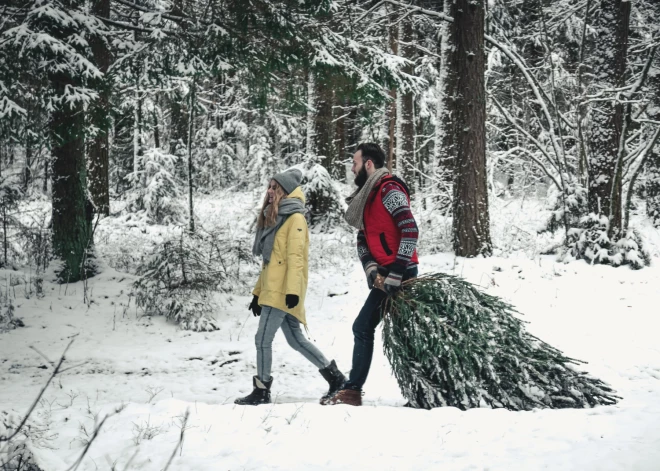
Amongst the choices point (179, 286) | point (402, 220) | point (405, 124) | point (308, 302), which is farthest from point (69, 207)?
point (405, 124)

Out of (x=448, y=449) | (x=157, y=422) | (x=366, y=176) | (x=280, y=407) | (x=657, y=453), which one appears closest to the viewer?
(x=657, y=453)

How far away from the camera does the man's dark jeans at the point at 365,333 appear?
172 inches

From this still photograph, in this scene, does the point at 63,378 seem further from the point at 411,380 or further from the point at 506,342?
the point at 506,342

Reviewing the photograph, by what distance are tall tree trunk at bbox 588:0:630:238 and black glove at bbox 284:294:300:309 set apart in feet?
22.2

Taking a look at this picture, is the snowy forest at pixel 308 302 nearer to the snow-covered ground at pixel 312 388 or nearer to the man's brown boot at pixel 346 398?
the snow-covered ground at pixel 312 388

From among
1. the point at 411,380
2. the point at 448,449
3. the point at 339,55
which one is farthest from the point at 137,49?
the point at 448,449

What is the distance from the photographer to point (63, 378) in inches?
221

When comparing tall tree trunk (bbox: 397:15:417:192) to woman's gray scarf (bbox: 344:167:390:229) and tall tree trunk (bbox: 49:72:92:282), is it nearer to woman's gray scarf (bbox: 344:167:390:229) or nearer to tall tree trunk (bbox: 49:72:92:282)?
tall tree trunk (bbox: 49:72:92:282)

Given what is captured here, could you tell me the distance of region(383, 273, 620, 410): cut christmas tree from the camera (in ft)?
13.3

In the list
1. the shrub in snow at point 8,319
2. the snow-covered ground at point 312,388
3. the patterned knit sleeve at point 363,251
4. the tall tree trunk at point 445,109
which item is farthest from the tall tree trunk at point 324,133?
the patterned knit sleeve at point 363,251

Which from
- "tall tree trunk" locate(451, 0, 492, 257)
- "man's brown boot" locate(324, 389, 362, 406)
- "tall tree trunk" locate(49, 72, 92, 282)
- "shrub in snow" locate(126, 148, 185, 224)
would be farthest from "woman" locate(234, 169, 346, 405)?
"shrub in snow" locate(126, 148, 185, 224)

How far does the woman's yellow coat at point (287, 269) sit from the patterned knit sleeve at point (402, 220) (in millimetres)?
888

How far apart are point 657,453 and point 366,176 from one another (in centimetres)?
292

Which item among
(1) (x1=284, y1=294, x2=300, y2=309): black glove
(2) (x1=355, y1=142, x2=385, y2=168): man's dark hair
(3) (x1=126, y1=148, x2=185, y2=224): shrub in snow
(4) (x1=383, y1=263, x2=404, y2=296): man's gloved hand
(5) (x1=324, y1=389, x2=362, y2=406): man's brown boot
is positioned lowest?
(5) (x1=324, y1=389, x2=362, y2=406): man's brown boot
